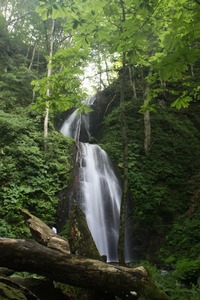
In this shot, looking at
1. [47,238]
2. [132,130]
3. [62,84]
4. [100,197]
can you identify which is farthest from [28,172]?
[132,130]

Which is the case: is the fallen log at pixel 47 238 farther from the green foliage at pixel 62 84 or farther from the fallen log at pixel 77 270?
the green foliage at pixel 62 84

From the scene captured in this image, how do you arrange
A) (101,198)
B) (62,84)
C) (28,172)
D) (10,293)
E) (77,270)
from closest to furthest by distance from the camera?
(10,293)
(77,270)
(62,84)
(28,172)
(101,198)

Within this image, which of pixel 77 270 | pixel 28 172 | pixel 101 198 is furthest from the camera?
pixel 101 198

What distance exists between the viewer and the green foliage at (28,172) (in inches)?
375

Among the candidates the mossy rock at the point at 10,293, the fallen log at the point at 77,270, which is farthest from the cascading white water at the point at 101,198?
the mossy rock at the point at 10,293

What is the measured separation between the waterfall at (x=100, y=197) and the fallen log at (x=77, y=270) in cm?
593

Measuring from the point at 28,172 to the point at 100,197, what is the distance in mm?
3316

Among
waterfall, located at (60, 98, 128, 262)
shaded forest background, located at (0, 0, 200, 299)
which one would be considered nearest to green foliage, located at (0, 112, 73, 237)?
shaded forest background, located at (0, 0, 200, 299)

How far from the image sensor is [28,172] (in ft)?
36.9

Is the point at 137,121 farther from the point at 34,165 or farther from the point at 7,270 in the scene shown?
the point at 7,270

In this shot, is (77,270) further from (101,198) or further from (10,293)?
(101,198)

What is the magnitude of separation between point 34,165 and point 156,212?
574 cm

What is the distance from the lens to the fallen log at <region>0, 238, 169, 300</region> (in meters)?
3.44

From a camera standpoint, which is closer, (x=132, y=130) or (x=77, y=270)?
(x=77, y=270)
